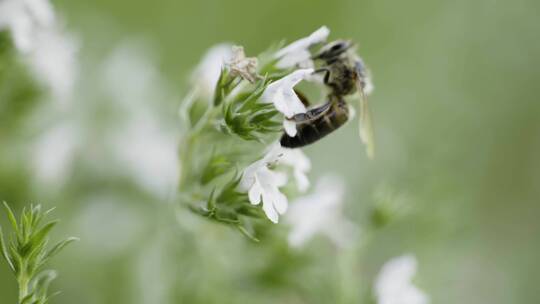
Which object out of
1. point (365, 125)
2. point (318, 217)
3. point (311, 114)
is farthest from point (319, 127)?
point (318, 217)

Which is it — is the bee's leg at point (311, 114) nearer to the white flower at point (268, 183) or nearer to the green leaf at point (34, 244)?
the white flower at point (268, 183)

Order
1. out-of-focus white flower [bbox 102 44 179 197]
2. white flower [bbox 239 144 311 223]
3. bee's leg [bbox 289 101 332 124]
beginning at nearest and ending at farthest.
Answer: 1. white flower [bbox 239 144 311 223]
2. bee's leg [bbox 289 101 332 124]
3. out-of-focus white flower [bbox 102 44 179 197]

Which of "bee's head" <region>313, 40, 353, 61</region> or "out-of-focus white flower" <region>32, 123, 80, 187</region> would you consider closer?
"bee's head" <region>313, 40, 353, 61</region>

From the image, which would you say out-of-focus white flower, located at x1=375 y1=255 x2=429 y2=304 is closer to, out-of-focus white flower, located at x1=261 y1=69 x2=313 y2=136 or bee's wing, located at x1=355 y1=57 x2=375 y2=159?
bee's wing, located at x1=355 y1=57 x2=375 y2=159

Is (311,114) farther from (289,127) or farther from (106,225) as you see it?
(106,225)

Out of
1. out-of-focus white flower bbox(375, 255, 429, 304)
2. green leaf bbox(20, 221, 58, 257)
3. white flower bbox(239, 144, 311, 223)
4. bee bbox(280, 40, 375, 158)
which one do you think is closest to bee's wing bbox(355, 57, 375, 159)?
bee bbox(280, 40, 375, 158)

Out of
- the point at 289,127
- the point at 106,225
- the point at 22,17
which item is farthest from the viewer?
the point at 106,225

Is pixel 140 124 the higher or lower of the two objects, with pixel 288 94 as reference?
higher
